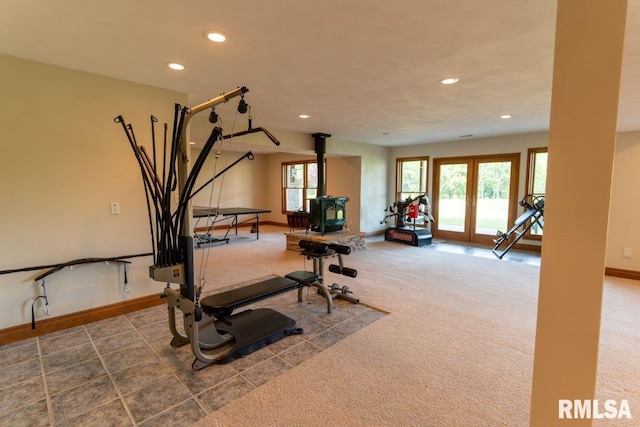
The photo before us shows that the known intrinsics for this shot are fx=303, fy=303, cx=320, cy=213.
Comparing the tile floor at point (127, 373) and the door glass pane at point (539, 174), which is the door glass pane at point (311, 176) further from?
the tile floor at point (127, 373)

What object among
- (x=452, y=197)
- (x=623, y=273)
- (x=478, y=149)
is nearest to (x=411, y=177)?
(x=452, y=197)

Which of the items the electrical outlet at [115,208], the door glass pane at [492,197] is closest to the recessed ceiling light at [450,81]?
the electrical outlet at [115,208]

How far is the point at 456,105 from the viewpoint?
400 cm

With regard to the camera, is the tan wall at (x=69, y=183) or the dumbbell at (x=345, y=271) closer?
the tan wall at (x=69, y=183)

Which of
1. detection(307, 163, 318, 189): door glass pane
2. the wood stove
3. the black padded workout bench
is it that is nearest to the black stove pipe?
the wood stove

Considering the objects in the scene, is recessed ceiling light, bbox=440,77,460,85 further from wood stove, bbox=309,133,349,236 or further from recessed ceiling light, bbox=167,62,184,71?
wood stove, bbox=309,133,349,236

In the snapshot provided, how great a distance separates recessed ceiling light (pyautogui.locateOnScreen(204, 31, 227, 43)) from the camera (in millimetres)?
2137

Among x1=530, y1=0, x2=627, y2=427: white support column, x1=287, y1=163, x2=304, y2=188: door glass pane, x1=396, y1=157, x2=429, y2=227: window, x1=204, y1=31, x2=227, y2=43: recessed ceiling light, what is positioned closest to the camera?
x1=530, y1=0, x2=627, y2=427: white support column

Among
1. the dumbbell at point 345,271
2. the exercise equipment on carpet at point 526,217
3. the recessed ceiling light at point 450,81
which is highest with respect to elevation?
the recessed ceiling light at point 450,81

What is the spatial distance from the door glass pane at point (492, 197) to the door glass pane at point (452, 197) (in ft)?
1.16

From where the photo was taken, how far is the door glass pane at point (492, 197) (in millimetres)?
6730

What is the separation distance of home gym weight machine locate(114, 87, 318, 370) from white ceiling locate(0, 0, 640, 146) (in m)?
0.46

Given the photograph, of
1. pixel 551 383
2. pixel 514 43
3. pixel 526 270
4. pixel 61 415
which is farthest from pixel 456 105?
pixel 61 415

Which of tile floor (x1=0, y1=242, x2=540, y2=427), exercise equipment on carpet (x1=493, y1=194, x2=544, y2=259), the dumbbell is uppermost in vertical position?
exercise equipment on carpet (x1=493, y1=194, x2=544, y2=259)
